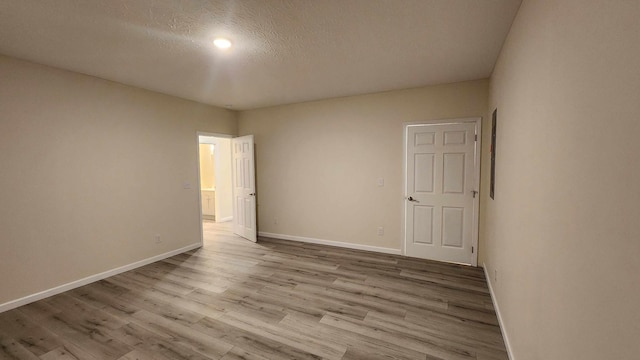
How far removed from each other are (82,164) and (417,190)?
453cm

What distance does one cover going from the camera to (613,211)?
76cm

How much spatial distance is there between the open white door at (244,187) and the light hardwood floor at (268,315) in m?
1.40

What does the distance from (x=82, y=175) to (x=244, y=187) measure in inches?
98.6

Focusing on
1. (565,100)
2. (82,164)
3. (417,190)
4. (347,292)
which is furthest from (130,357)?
(417,190)

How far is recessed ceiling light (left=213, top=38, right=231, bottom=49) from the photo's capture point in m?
2.43

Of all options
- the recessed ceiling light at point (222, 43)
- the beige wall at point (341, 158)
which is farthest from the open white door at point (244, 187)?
the recessed ceiling light at point (222, 43)

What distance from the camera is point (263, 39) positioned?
7.96 feet

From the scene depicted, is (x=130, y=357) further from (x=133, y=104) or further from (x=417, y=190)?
(x=417, y=190)

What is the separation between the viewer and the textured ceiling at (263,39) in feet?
6.41

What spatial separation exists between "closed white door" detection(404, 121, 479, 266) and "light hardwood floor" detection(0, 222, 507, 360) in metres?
0.32

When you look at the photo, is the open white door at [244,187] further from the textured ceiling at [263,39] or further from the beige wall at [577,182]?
the beige wall at [577,182]

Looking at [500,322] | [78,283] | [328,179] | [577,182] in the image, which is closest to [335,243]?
[328,179]

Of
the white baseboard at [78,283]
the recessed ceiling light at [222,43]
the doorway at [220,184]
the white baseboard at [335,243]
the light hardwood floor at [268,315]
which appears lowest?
the light hardwood floor at [268,315]

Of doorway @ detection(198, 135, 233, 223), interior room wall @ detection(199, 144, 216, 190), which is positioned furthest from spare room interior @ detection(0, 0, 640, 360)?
interior room wall @ detection(199, 144, 216, 190)
